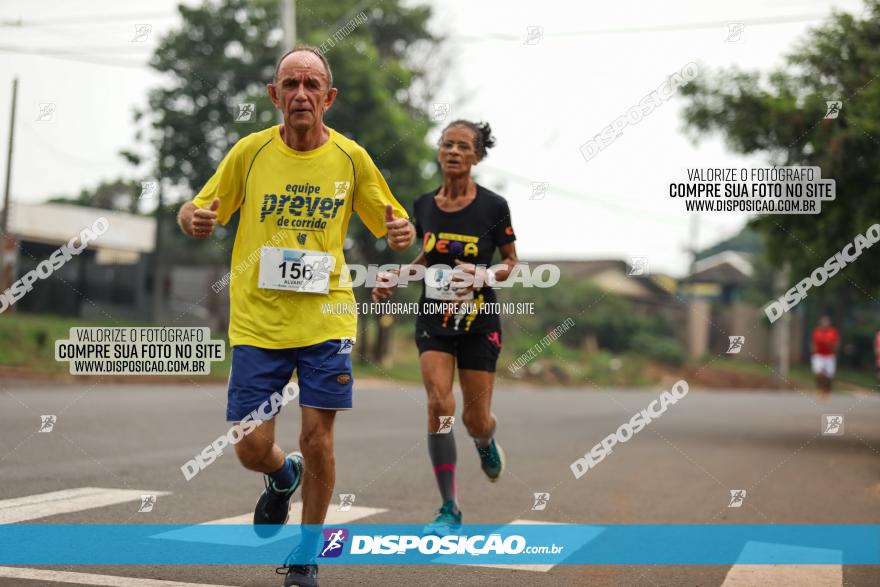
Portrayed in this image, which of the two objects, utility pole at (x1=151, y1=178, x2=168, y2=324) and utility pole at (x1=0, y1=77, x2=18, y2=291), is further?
utility pole at (x1=151, y1=178, x2=168, y2=324)

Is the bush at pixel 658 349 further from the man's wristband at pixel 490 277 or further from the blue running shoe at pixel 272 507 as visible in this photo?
the blue running shoe at pixel 272 507

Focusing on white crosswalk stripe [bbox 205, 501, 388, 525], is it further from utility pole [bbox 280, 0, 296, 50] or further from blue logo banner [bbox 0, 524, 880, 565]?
utility pole [bbox 280, 0, 296, 50]

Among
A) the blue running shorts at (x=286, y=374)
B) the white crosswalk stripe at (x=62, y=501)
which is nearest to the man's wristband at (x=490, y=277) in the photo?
the blue running shorts at (x=286, y=374)

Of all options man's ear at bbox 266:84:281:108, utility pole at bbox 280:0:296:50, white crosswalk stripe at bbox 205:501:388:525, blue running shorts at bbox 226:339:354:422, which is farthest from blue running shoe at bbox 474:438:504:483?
utility pole at bbox 280:0:296:50

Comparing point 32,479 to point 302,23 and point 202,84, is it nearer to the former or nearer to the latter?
point 202,84

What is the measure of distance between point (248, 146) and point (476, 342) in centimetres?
216

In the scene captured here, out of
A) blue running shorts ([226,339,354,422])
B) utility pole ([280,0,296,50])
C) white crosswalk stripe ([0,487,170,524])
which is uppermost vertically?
utility pole ([280,0,296,50])

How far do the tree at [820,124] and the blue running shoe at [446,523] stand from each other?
7.97m

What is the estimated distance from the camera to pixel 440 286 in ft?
20.8

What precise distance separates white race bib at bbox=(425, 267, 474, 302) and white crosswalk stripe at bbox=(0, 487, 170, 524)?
7.74 ft

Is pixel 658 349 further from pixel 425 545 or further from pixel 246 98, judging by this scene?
pixel 425 545

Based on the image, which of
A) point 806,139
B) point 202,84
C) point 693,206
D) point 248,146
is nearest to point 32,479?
point 248,146

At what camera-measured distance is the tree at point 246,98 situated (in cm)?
2553

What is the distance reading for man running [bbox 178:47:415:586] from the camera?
461 cm
